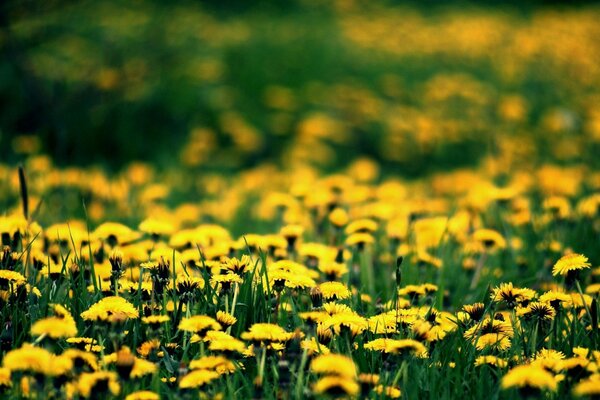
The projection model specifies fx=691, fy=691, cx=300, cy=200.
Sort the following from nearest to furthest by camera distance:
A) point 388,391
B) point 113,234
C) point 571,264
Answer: point 388,391 < point 571,264 < point 113,234

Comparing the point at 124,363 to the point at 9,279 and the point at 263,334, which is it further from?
the point at 9,279

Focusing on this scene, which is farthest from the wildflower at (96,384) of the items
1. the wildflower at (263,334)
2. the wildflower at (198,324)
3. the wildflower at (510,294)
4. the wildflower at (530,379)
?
the wildflower at (510,294)

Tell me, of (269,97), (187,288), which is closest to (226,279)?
(187,288)

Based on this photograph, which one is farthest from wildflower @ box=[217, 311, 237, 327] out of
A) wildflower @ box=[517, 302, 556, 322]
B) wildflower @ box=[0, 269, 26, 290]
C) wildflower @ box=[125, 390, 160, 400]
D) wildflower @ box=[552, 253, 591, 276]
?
wildflower @ box=[552, 253, 591, 276]

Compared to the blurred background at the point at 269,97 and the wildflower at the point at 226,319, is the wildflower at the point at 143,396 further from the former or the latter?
the blurred background at the point at 269,97

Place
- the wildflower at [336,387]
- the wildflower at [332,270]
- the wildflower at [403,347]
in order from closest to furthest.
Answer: the wildflower at [336,387], the wildflower at [403,347], the wildflower at [332,270]

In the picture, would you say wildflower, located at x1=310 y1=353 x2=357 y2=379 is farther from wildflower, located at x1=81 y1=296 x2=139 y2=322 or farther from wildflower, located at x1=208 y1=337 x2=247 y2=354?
wildflower, located at x1=81 y1=296 x2=139 y2=322

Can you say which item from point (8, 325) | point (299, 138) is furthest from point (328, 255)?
point (299, 138)

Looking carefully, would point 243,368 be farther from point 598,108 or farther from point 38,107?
point 598,108
